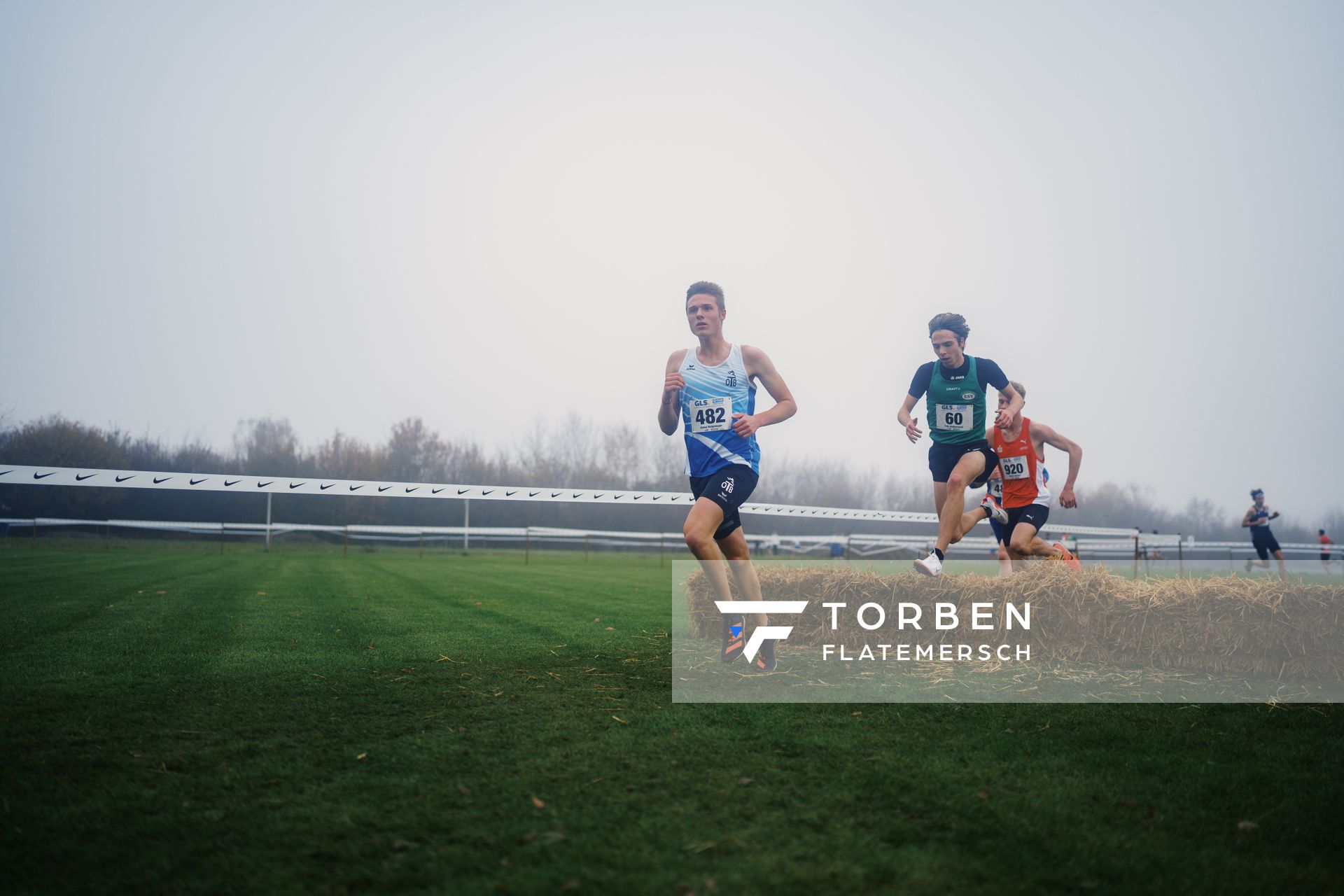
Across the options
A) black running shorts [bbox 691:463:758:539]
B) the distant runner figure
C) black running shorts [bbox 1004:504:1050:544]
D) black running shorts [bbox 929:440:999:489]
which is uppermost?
black running shorts [bbox 929:440:999:489]

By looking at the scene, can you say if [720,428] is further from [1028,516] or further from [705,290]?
[1028,516]

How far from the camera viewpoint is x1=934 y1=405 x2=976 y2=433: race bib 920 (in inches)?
270

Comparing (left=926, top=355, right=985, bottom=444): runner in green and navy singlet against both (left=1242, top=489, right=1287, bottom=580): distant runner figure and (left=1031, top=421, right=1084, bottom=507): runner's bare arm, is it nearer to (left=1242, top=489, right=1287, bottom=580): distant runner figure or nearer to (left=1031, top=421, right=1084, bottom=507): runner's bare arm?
(left=1031, top=421, right=1084, bottom=507): runner's bare arm

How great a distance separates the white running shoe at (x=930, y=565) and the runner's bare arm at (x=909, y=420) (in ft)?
3.38

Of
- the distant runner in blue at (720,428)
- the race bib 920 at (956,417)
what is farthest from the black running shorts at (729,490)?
the race bib 920 at (956,417)

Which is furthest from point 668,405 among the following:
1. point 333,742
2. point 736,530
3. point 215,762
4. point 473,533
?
point 473,533

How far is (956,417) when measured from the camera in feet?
22.6

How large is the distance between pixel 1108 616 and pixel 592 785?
15.2 feet

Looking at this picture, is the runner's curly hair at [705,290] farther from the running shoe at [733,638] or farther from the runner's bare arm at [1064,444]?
the runner's bare arm at [1064,444]

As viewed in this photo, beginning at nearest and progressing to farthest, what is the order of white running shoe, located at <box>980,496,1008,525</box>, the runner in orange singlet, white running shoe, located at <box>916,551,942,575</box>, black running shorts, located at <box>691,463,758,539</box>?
black running shorts, located at <box>691,463,758,539</box> < white running shoe, located at <box>916,551,942,575</box> < white running shoe, located at <box>980,496,1008,525</box> < the runner in orange singlet

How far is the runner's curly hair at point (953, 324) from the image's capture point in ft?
22.3

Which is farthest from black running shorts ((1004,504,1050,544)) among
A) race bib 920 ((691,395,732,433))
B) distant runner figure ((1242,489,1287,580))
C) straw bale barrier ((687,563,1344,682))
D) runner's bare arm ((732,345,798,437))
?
distant runner figure ((1242,489,1287,580))

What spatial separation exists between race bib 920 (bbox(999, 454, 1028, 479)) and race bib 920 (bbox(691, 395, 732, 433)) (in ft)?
15.8

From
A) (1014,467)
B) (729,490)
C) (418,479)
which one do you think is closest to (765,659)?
(729,490)
